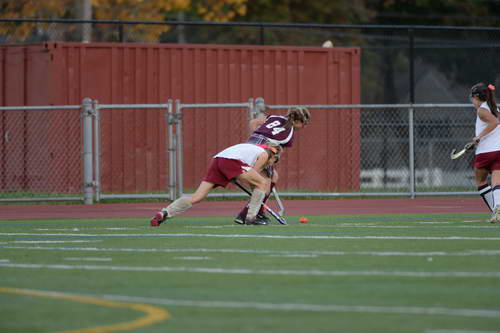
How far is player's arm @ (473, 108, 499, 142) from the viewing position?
1373 cm

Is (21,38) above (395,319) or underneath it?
above

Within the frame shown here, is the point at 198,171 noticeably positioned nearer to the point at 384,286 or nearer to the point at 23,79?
the point at 23,79

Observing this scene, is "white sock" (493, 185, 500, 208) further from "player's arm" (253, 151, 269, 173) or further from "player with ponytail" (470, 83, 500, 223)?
"player's arm" (253, 151, 269, 173)

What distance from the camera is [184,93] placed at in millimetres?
23625

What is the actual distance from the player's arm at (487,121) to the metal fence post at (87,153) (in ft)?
28.5

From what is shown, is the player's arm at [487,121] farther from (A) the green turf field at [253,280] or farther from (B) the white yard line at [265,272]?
(B) the white yard line at [265,272]

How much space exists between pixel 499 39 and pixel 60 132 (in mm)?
11230

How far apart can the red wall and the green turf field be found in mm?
10254

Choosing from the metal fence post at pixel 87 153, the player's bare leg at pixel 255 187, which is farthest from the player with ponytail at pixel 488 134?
the metal fence post at pixel 87 153

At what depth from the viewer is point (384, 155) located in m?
26.2

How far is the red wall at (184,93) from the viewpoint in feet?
75.2

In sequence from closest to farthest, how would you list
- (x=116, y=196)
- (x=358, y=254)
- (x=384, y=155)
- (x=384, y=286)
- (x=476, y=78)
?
(x=384, y=286), (x=358, y=254), (x=116, y=196), (x=384, y=155), (x=476, y=78)

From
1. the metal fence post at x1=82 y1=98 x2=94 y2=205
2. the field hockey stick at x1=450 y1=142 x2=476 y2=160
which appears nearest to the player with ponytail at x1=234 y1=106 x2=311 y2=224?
the field hockey stick at x1=450 y1=142 x2=476 y2=160

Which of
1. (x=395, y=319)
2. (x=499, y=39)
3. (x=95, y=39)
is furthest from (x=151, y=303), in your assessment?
(x=95, y=39)
